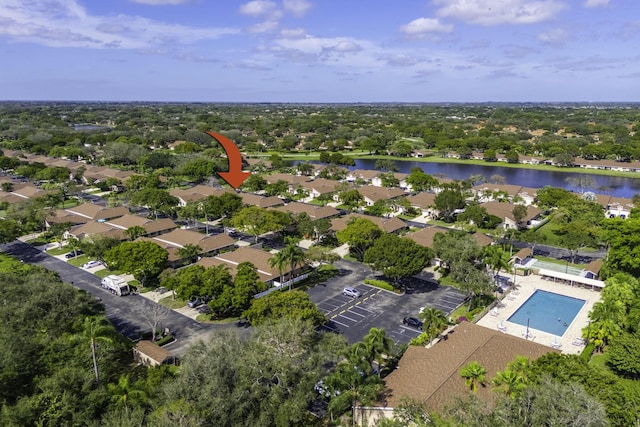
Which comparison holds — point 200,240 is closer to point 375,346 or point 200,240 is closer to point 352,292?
point 352,292

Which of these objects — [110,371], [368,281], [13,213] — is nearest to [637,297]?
[368,281]

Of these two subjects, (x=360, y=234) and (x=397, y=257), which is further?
(x=360, y=234)

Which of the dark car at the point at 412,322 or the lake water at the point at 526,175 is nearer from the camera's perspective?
the dark car at the point at 412,322

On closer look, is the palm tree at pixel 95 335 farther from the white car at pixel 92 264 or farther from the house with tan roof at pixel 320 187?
the house with tan roof at pixel 320 187

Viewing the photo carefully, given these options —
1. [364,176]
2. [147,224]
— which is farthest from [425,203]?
[147,224]

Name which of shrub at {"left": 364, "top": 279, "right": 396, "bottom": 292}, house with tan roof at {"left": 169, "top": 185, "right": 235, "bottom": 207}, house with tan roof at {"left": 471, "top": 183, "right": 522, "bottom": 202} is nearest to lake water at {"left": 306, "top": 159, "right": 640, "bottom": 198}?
house with tan roof at {"left": 471, "top": 183, "right": 522, "bottom": 202}

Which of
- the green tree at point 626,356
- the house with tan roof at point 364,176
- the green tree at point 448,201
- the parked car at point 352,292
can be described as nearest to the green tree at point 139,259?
the parked car at point 352,292

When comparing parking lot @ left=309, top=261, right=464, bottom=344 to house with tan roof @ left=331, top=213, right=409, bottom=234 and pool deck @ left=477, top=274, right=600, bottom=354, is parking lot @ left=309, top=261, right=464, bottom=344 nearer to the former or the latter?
pool deck @ left=477, top=274, right=600, bottom=354
